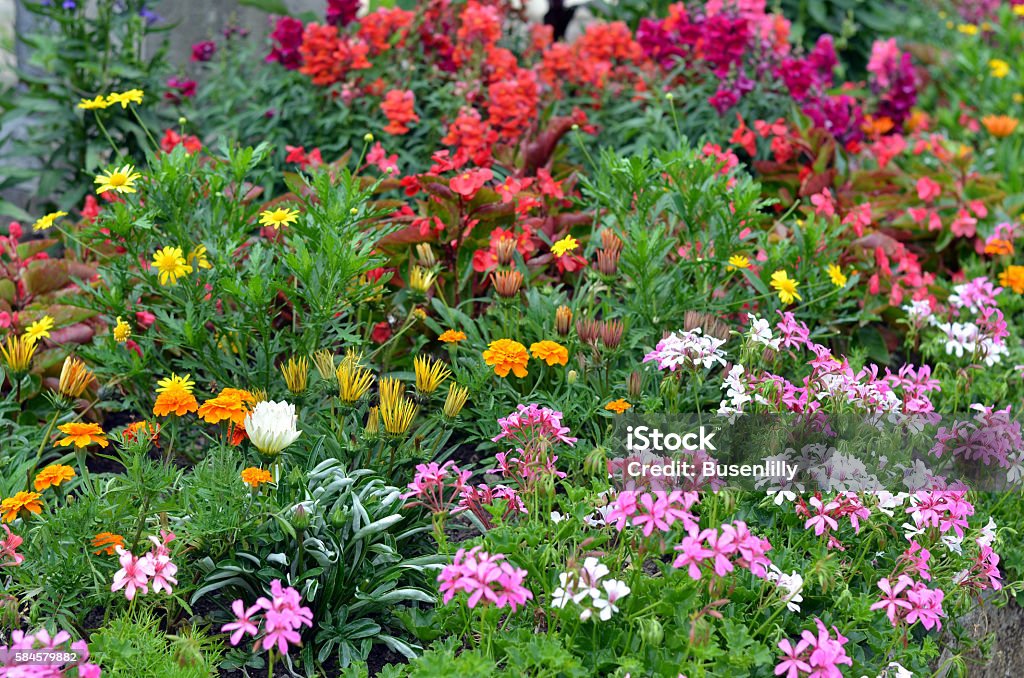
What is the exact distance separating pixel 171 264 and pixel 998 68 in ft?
17.4

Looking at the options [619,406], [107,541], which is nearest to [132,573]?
[107,541]

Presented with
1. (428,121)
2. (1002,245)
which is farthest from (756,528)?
(428,121)

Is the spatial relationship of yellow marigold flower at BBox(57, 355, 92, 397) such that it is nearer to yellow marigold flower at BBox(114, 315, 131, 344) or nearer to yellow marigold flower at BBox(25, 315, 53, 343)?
yellow marigold flower at BBox(114, 315, 131, 344)

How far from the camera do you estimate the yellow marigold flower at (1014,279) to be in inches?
141

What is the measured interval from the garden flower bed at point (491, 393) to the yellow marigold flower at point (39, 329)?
0.02 metres

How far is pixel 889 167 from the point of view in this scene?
4.52 m

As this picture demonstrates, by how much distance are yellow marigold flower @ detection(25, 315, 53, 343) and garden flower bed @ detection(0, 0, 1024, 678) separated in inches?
0.8

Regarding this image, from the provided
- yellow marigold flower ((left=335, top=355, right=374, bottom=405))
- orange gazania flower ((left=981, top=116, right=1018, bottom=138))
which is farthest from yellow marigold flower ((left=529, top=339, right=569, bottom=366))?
orange gazania flower ((left=981, top=116, right=1018, bottom=138))

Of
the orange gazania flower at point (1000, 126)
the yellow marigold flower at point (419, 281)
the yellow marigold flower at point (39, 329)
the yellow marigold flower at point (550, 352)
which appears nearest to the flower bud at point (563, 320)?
the yellow marigold flower at point (550, 352)

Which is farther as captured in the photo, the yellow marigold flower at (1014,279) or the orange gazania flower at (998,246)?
the orange gazania flower at (998,246)

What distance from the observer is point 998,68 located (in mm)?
6137

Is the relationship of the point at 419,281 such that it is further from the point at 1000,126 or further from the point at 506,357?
the point at 1000,126

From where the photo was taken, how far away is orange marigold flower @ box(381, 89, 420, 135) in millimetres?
3979

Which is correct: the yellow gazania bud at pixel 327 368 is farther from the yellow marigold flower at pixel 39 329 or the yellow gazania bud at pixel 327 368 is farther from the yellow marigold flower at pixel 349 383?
the yellow marigold flower at pixel 39 329
